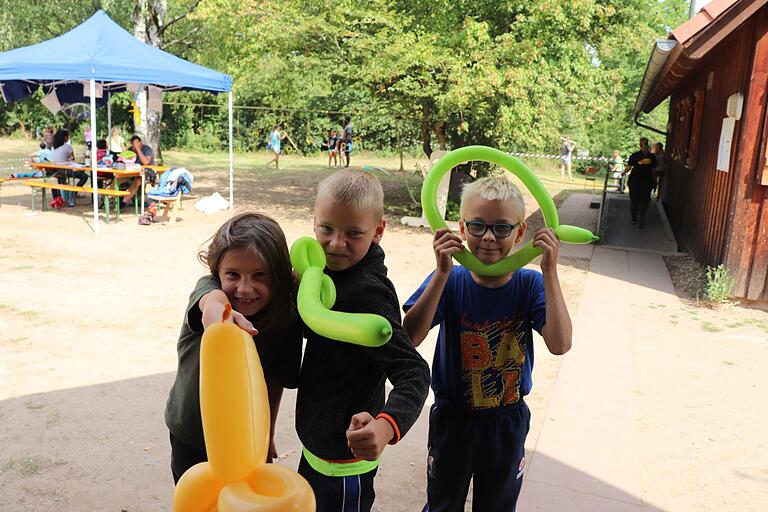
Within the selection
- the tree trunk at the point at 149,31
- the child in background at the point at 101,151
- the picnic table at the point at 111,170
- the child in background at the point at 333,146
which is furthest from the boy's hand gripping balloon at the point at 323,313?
the child in background at the point at 333,146

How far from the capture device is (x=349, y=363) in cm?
190

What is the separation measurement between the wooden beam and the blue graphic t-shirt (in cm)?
652

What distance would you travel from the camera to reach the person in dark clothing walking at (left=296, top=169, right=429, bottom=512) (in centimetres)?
177

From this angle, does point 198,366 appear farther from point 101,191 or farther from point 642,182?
point 642,182

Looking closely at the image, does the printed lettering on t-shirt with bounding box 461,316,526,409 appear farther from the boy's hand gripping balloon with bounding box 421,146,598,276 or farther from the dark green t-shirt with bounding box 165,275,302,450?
the dark green t-shirt with bounding box 165,275,302,450

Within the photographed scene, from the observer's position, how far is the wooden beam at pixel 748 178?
7586 millimetres

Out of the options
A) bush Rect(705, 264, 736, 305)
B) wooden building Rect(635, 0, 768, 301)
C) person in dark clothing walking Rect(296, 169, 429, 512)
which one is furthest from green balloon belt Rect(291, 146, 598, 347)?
wooden building Rect(635, 0, 768, 301)

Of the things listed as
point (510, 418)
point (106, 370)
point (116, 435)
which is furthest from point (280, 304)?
point (106, 370)

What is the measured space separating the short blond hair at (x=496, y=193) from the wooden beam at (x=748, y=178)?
6591 mm

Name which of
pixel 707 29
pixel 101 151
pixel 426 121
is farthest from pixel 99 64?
pixel 707 29

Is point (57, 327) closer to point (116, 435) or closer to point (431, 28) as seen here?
point (116, 435)

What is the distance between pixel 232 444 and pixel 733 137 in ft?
27.6

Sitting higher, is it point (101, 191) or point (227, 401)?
point (227, 401)

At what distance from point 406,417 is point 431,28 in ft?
37.0
